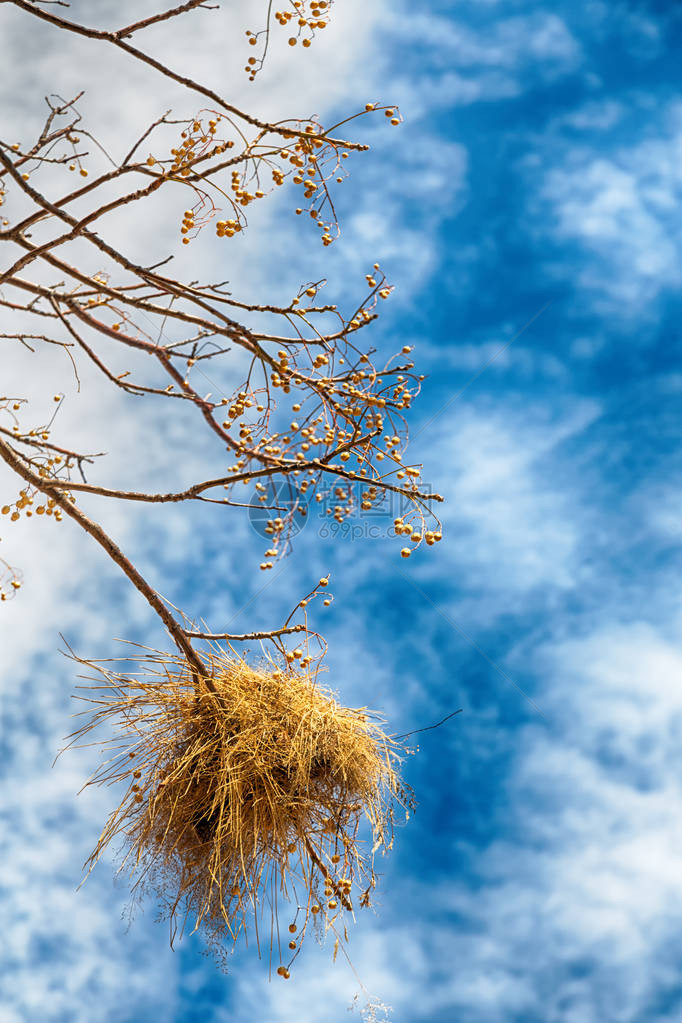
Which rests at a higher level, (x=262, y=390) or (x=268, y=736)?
(x=262, y=390)

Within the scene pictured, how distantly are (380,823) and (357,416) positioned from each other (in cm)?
127

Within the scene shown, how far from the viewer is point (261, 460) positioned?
2.62m

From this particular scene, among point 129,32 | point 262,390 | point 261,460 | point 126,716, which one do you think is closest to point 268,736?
point 126,716

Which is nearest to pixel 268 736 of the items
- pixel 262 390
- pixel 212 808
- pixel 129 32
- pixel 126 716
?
pixel 212 808

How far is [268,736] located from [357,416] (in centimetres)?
96

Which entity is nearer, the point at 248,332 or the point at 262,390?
the point at 248,332

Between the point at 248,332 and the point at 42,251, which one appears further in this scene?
the point at 42,251

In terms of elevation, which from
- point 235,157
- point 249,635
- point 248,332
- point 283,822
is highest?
point 235,157

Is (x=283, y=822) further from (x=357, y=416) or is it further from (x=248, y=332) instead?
(x=248, y=332)

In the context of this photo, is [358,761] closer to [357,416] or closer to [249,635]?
[249,635]

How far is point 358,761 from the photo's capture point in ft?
8.73

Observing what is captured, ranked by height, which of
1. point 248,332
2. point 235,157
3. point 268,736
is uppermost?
point 235,157

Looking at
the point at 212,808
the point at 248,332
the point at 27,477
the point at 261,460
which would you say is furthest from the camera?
the point at 27,477

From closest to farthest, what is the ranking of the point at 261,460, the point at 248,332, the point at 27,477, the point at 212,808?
the point at 248,332 → the point at 212,808 → the point at 261,460 → the point at 27,477
